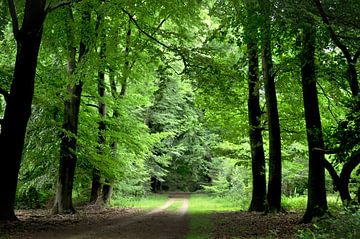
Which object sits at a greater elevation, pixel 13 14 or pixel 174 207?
pixel 13 14

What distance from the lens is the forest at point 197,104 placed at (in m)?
9.03

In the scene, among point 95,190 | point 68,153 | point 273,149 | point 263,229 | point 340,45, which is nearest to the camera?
point 340,45

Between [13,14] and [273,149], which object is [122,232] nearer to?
[273,149]

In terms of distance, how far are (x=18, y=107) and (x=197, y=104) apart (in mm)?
9540

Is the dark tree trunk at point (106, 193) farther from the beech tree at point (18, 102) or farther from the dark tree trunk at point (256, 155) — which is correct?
the beech tree at point (18, 102)

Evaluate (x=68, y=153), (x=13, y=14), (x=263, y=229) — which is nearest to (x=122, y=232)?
(x=263, y=229)

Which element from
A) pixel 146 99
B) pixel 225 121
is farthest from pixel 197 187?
pixel 225 121

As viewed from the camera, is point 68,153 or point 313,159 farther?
point 68,153

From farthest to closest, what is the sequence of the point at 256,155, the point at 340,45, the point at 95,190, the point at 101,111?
the point at 95,190 → the point at 101,111 → the point at 256,155 → the point at 340,45

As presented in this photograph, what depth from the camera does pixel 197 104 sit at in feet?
64.3

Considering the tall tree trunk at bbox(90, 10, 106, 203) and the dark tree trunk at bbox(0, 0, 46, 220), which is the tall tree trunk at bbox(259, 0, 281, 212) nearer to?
the tall tree trunk at bbox(90, 10, 106, 203)

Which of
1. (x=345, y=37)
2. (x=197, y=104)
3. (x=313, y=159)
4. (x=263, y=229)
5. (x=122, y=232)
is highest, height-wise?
(x=197, y=104)

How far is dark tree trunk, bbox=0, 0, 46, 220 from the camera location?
39.2 ft

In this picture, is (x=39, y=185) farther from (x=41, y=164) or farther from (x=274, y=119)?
(x=274, y=119)
